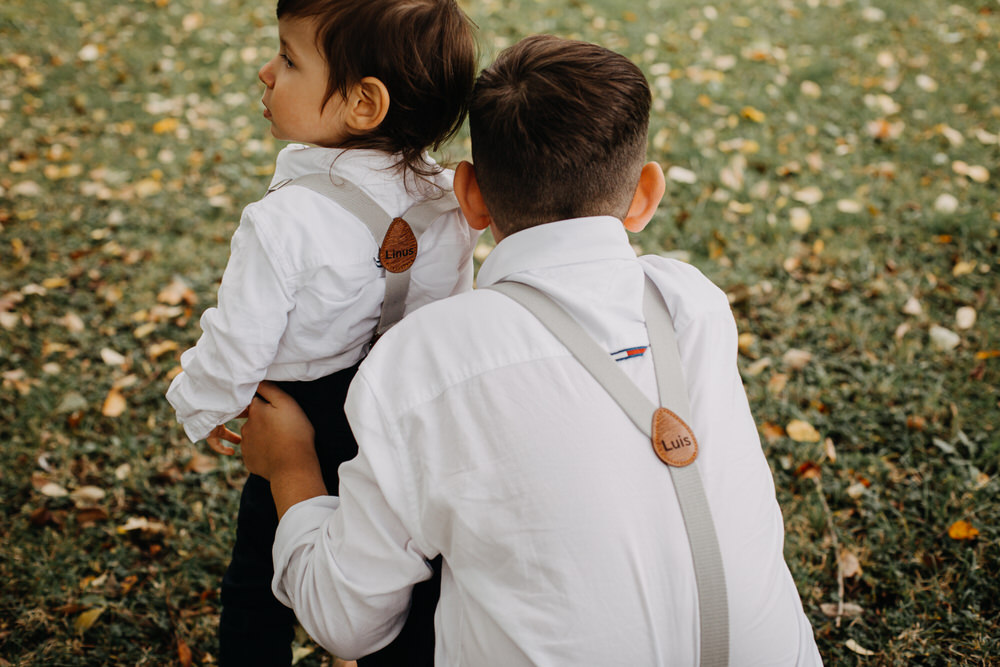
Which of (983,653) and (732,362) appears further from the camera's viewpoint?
(983,653)

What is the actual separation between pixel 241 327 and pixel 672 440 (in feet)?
2.63

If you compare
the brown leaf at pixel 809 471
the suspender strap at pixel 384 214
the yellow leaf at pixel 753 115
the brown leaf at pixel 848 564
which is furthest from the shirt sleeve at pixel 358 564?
the yellow leaf at pixel 753 115

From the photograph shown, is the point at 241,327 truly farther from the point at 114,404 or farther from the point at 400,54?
the point at 114,404

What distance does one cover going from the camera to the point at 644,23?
16.7 feet

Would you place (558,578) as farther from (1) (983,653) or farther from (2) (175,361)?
(2) (175,361)

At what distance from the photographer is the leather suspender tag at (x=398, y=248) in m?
1.44

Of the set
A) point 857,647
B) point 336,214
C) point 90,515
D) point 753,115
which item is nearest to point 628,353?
point 336,214

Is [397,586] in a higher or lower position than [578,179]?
lower

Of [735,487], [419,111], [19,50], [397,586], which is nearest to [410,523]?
[397,586]

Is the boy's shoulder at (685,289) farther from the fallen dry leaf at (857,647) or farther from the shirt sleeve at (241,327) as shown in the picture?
the fallen dry leaf at (857,647)

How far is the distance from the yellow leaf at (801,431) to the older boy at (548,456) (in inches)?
54.2

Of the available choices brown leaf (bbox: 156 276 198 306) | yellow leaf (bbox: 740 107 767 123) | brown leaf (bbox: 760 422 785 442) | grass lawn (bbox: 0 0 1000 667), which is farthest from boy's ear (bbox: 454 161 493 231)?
yellow leaf (bbox: 740 107 767 123)

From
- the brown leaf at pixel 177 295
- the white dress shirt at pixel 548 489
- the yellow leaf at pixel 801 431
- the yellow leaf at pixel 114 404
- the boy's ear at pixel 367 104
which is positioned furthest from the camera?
the brown leaf at pixel 177 295

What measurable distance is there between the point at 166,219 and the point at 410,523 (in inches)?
121
